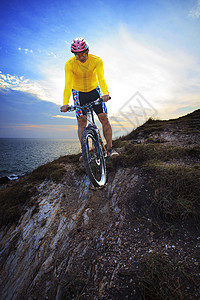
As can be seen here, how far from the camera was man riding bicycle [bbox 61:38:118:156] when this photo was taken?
4043 mm

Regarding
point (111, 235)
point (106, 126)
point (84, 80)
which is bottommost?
point (111, 235)

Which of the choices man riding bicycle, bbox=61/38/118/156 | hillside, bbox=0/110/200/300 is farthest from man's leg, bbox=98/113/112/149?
hillside, bbox=0/110/200/300

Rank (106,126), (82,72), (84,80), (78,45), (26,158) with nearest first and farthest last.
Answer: (78,45), (82,72), (84,80), (106,126), (26,158)

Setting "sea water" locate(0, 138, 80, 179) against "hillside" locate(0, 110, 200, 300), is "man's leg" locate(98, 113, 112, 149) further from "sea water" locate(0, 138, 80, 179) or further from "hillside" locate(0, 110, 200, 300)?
"sea water" locate(0, 138, 80, 179)

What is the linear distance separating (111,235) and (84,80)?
4699 millimetres

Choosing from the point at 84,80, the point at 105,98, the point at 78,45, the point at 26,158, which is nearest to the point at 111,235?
the point at 105,98

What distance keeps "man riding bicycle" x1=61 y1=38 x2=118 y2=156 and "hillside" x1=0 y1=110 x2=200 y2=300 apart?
1918 millimetres

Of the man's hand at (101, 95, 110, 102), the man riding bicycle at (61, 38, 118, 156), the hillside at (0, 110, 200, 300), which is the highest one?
the man riding bicycle at (61, 38, 118, 156)

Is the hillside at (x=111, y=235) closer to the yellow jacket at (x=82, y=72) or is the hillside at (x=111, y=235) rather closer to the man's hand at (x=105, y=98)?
the man's hand at (x=105, y=98)

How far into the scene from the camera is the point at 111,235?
116 inches

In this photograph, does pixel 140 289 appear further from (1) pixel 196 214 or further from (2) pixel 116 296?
(1) pixel 196 214

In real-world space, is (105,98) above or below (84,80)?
below

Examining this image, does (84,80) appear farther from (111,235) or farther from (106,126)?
(111,235)

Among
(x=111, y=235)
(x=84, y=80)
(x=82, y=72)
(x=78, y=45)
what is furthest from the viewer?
(x=84, y=80)
